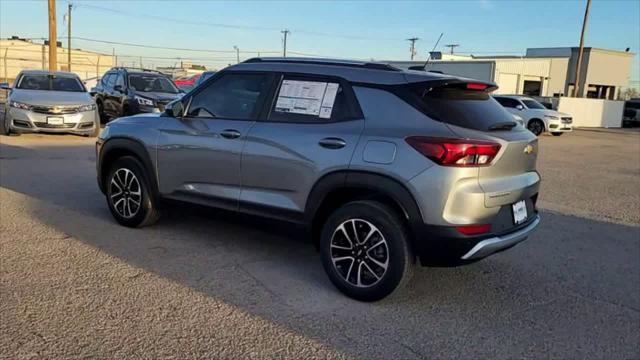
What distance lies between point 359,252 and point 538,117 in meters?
22.8

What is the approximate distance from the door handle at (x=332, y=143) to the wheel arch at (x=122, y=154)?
204 centimetres

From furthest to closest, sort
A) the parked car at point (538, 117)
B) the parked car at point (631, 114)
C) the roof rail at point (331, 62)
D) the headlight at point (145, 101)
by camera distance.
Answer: the parked car at point (631, 114) → the parked car at point (538, 117) → the headlight at point (145, 101) → the roof rail at point (331, 62)

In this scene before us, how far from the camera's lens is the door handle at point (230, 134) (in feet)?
15.8

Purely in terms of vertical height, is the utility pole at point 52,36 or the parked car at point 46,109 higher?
the utility pole at point 52,36

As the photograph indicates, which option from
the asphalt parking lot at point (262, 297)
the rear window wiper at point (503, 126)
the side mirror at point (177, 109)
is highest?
the rear window wiper at point (503, 126)

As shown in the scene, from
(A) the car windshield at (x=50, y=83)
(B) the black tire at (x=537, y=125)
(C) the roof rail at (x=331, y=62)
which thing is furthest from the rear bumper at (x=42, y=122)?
(B) the black tire at (x=537, y=125)

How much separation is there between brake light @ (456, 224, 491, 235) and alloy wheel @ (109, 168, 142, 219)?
3335 millimetres

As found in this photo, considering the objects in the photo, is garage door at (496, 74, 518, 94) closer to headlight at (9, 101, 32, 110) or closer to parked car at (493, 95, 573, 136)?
parked car at (493, 95, 573, 136)

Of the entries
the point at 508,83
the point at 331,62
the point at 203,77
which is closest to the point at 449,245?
the point at 331,62

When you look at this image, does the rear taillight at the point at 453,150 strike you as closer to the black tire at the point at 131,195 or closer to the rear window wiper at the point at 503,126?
the rear window wiper at the point at 503,126

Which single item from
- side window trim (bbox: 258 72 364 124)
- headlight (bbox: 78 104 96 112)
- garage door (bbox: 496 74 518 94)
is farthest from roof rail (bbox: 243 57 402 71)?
garage door (bbox: 496 74 518 94)

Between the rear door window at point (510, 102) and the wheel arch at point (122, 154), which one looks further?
the rear door window at point (510, 102)

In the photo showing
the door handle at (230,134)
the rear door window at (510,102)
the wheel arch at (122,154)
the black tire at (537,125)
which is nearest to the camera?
the door handle at (230,134)

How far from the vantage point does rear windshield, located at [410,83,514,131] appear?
400 cm
